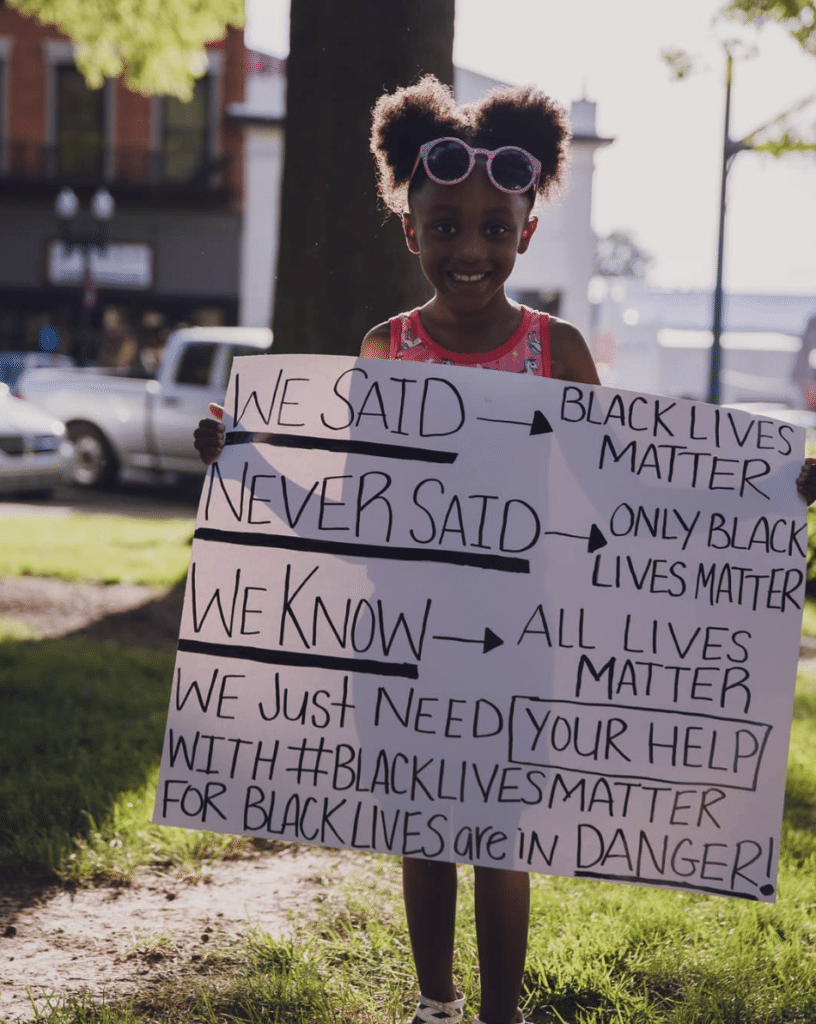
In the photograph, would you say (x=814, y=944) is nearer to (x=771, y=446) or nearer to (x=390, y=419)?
(x=771, y=446)

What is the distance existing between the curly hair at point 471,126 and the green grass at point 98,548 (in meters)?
5.29

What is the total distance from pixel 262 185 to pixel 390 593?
23.9m

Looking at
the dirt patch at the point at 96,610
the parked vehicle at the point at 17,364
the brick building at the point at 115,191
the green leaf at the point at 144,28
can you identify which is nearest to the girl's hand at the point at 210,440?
the dirt patch at the point at 96,610

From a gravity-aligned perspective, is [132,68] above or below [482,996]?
above

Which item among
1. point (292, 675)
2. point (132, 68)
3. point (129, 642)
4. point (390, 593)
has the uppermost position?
point (132, 68)

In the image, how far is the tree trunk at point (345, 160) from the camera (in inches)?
197

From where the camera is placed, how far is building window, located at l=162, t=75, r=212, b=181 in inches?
1000

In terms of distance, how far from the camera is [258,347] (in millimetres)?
12367

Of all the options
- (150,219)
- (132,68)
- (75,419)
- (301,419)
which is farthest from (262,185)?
(301,419)

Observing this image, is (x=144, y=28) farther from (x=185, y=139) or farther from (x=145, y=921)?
(x=185, y=139)

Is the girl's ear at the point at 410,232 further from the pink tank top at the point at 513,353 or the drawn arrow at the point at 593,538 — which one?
the drawn arrow at the point at 593,538

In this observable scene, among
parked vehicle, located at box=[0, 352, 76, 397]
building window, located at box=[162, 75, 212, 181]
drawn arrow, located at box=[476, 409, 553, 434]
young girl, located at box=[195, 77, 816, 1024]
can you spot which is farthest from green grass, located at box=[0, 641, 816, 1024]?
building window, located at box=[162, 75, 212, 181]

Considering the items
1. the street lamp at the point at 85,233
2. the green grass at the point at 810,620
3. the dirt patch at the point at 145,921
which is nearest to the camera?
the dirt patch at the point at 145,921

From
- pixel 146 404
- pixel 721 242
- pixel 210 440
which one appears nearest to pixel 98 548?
pixel 146 404
